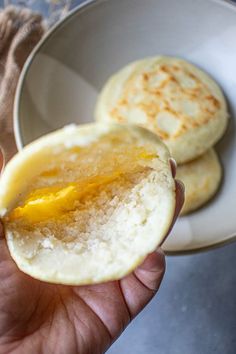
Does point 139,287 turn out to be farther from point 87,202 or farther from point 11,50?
point 11,50

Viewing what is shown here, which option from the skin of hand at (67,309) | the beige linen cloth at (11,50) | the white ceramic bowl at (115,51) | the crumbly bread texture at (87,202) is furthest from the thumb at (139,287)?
the beige linen cloth at (11,50)

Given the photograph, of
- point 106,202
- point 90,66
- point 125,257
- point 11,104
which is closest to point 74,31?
point 90,66

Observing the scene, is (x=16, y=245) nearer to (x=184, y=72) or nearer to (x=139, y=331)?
(x=139, y=331)

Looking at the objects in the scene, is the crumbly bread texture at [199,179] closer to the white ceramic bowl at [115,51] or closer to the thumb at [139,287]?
the white ceramic bowl at [115,51]

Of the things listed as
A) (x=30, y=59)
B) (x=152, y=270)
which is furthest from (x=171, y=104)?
(x=152, y=270)

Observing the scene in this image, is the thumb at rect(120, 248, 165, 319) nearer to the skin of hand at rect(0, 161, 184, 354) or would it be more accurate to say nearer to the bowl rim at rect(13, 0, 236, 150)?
the skin of hand at rect(0, 161, 184, 354)

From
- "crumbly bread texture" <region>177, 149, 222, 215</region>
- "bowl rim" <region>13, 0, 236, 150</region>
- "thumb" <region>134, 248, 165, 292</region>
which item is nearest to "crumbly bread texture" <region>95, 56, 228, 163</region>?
"crumbly bread texture" <region>177, 149, 222, 215</region>

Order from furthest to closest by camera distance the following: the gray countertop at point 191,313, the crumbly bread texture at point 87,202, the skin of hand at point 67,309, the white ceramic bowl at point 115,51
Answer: the white ceramic bowl at point 115,51, the gray countertop at point 191,313, the skin of hand at point 67,309, the crumbly bread texture at point 87,202
